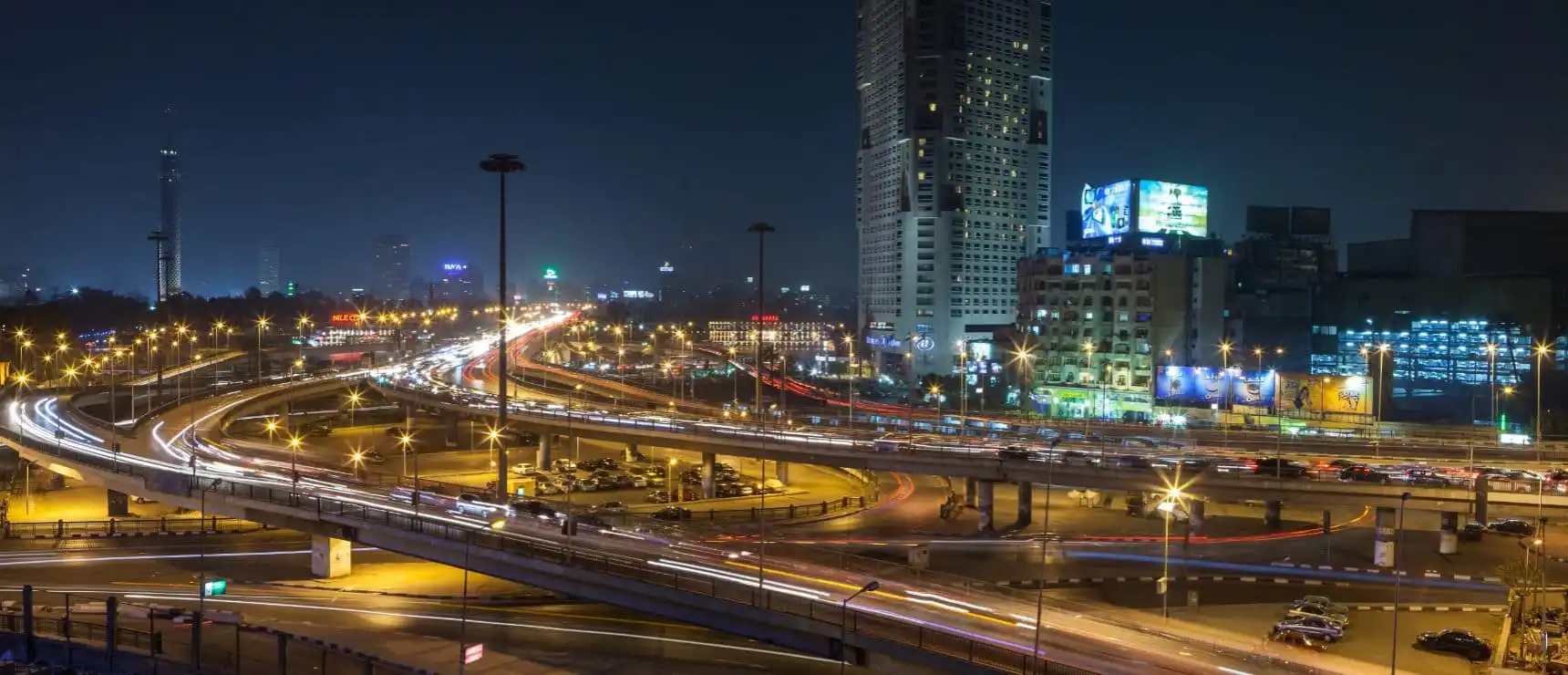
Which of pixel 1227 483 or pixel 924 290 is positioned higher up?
pixel 924 290

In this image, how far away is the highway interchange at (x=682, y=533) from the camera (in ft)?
79.9

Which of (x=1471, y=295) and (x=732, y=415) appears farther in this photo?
(x=1471, y=295)

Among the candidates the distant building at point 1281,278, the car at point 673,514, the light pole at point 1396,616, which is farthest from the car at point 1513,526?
the distant building at point 1281,278

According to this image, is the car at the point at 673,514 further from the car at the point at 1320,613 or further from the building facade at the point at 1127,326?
the building facade at the point at 1127,326

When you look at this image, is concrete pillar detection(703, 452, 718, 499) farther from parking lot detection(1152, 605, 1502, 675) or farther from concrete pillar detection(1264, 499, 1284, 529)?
parking lot detection(1152, 605, 1502, 675)

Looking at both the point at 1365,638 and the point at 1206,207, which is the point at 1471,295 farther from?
the point at 1365,638

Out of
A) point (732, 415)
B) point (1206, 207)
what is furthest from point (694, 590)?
point (1206, 207)

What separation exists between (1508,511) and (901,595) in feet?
86.6

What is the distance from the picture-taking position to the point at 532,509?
121 feet

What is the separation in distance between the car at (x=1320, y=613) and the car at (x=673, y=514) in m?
25.3

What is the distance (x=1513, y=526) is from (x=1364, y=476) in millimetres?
11859

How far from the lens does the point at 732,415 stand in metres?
65.9

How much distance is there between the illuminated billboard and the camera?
104m

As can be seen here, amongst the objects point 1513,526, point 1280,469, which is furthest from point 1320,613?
point 1513,526
